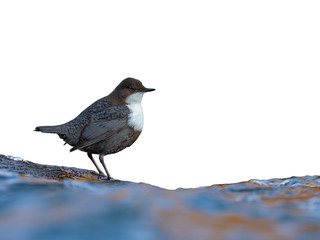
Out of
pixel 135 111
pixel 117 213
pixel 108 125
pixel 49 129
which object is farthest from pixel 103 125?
pixel 117 213

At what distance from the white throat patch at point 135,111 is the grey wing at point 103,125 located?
0.09m

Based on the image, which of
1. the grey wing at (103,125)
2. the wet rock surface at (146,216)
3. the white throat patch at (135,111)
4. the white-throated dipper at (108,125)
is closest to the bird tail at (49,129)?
the white-throated dipper at (108,125)

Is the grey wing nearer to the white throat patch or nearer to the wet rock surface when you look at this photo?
the white throat patch

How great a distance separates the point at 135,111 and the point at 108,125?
55 centimetres

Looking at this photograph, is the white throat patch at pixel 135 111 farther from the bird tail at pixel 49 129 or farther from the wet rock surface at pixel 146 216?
the wet rock surface at pixel 146 216

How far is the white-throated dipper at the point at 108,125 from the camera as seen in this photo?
635 centimetres

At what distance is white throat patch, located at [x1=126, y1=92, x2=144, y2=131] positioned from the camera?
663 cm

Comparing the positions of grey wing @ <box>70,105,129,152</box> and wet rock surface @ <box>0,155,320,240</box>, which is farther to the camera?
grey wing @ <box>70,105,129,152</box>

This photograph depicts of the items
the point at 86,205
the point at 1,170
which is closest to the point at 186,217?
the point at 86,205

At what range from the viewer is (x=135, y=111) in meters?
6.78

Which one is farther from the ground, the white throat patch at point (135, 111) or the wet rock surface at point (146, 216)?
the white throat patch at point (135, 111)

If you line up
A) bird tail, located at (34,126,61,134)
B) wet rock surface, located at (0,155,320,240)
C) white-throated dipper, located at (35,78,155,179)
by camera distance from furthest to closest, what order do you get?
1. white-throated dipper, located at (35,78,155,179)
2. bird tail, located at (34,126,61,134)
3. wet rock surface, located at (0,155,320,240)

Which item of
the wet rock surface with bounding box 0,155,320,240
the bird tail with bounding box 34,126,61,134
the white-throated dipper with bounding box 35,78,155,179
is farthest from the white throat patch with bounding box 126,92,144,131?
the wet rock surface with bounding box 0,155,320,240

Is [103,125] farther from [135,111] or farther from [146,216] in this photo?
[146,216]
